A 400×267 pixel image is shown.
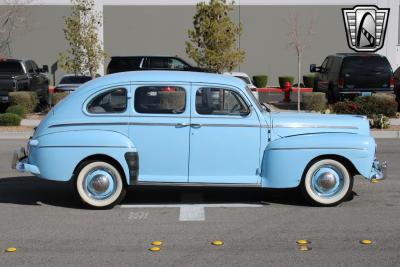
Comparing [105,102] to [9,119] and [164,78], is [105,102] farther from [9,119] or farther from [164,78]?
[9,119]

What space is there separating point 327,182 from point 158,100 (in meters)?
2.34

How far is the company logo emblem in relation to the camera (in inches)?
1403

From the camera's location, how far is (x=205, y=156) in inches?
321

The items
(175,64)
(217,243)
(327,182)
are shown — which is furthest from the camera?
(175,64)

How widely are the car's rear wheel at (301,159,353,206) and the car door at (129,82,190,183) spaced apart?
1.55 metres

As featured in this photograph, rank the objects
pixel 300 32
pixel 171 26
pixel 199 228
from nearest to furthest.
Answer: pixel 199 228, pixel 300 32, pixel 171 26

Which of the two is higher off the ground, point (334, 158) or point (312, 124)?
point (312, 124)

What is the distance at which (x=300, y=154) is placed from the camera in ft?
26.6

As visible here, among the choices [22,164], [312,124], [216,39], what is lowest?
[22,164]

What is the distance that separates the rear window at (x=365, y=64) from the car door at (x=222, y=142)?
554 inches

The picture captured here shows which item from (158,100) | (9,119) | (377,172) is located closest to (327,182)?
(377,172)

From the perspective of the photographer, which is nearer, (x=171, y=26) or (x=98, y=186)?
(x=98, y=186)

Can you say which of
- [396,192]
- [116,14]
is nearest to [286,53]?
[116,14]

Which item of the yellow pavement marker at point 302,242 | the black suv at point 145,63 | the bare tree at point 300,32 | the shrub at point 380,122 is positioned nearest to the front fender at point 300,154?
the yellow pavement marker at point 302,242
